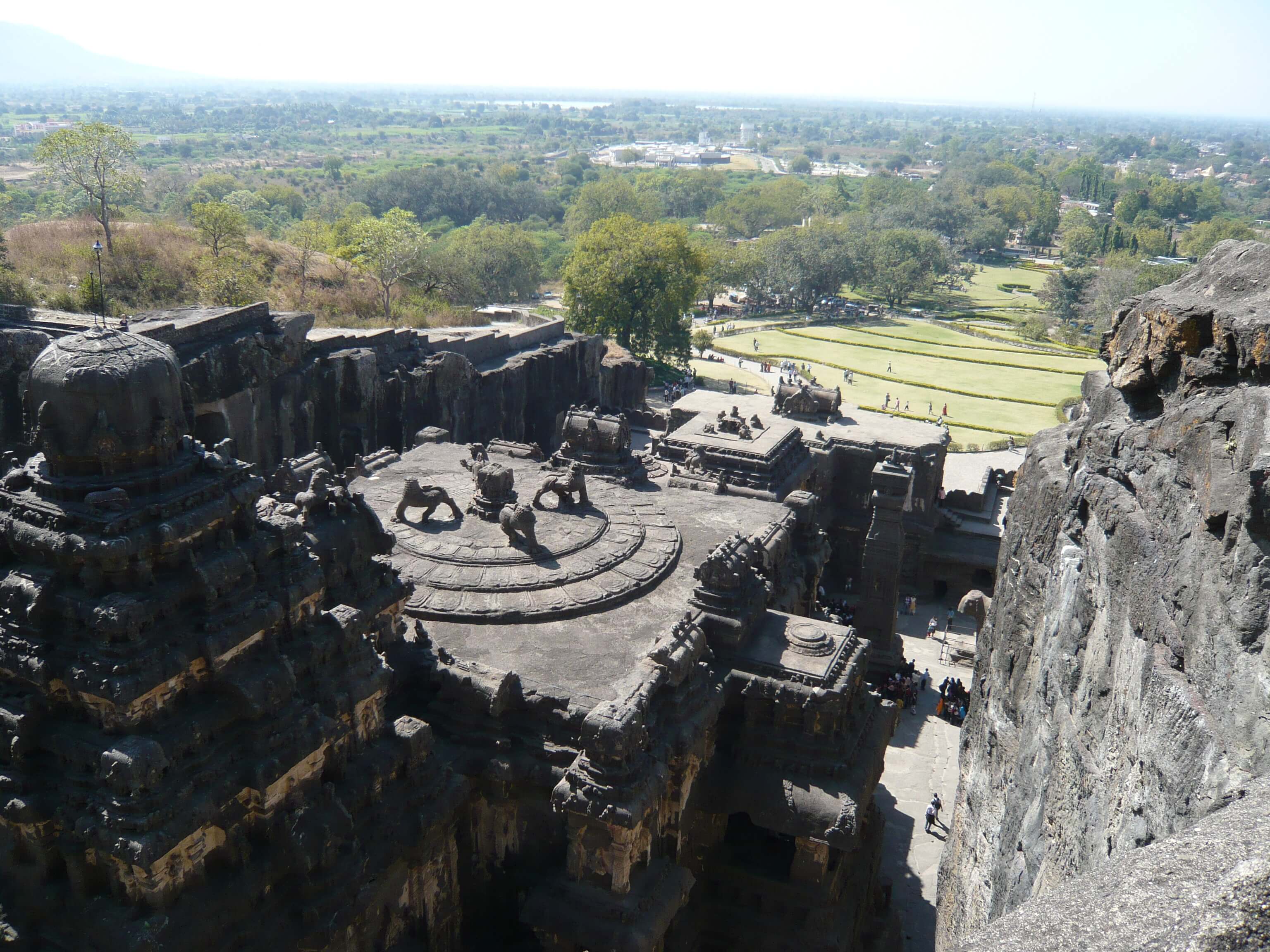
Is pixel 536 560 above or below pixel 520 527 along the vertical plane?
below

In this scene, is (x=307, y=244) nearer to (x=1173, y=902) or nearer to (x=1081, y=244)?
(x=1173, y=902)

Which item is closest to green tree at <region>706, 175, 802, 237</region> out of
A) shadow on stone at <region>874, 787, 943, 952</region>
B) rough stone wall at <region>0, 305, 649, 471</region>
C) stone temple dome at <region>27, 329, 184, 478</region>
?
rough stone wall at <region>0, 305, 649, 471</region>

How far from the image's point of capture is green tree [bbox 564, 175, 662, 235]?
10081 centimetres

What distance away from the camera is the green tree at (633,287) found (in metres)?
53.3

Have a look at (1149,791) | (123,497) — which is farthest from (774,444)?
(1149,791)

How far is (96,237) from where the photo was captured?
41219 millimetres

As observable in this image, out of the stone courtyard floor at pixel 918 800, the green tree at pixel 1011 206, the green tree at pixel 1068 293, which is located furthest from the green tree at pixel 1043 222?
the stone courtyard floor at pixel 918 800

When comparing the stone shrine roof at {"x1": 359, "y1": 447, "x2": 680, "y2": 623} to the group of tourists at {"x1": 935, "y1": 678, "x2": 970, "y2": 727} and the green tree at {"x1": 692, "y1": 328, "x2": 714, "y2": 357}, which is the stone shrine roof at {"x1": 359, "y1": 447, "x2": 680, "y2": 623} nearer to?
the group of tourists at {"x1": 935, "y1": 678, "x2": 970, "y2": 727}

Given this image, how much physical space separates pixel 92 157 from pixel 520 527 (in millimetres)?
38139

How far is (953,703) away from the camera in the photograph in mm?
23516

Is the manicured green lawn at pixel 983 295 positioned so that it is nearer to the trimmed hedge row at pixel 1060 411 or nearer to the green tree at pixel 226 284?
the trimmed hedge row at pixel 1060 411

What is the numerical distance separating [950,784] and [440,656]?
42.5ft

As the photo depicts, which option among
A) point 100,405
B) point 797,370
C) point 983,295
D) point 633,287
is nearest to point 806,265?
point 797,370

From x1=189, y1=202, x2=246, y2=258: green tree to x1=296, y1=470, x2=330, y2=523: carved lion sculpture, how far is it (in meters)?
34.1
